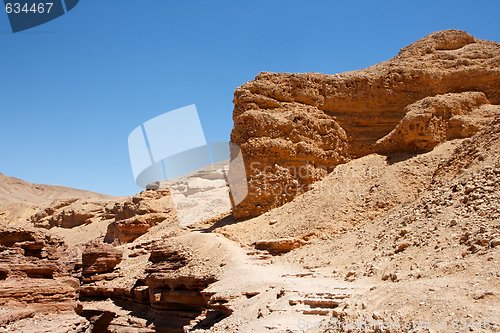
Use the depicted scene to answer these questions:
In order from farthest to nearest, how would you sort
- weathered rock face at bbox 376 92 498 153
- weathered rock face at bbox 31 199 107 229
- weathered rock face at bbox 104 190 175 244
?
1. weathered rock face at bbox 31 199 107 229
2. weathered rock face at bbox 104 190 175 244
3. weathered rock face at bbox 376 92 498 153

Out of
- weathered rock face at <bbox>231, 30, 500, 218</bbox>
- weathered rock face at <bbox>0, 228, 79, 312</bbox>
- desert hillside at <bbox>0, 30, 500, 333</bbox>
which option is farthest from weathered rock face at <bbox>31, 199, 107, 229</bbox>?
weathered rock face at <bbox>231, 30, 500, 218</bbox>

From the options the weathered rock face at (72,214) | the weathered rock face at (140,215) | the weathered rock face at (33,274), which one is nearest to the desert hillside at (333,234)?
the weathered rock face at (33,274)

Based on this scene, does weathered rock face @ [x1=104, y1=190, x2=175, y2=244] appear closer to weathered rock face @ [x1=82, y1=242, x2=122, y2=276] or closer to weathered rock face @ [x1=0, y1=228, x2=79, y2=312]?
weathered rock face @ [x1=82, y1=242, x2=122, y2=276]

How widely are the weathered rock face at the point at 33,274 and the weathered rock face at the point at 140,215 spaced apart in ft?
46.1

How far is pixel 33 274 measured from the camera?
16.9m

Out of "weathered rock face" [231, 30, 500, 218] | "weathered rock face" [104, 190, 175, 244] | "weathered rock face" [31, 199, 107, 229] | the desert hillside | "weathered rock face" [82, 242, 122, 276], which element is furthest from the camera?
"weathered rock face" [31, 199, 107, 229]

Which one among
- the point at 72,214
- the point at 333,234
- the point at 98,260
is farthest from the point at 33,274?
the point at 72,214

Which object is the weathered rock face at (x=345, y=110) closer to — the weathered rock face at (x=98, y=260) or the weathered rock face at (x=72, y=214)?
the weathered rock face at (x=98, y=260)

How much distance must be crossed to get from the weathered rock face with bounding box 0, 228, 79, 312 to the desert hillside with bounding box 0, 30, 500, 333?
5 cm

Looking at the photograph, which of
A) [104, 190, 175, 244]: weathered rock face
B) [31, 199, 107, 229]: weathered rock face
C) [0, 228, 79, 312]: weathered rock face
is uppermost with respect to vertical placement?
[31, 199, 107, 229]: weathered rock face

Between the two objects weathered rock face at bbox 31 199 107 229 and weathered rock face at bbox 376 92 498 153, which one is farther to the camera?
weathered rock face at bbox 31 199 107 229

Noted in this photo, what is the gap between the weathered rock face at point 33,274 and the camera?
15.9 m

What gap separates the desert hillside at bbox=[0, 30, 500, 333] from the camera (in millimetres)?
8133

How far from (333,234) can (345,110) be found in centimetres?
903
